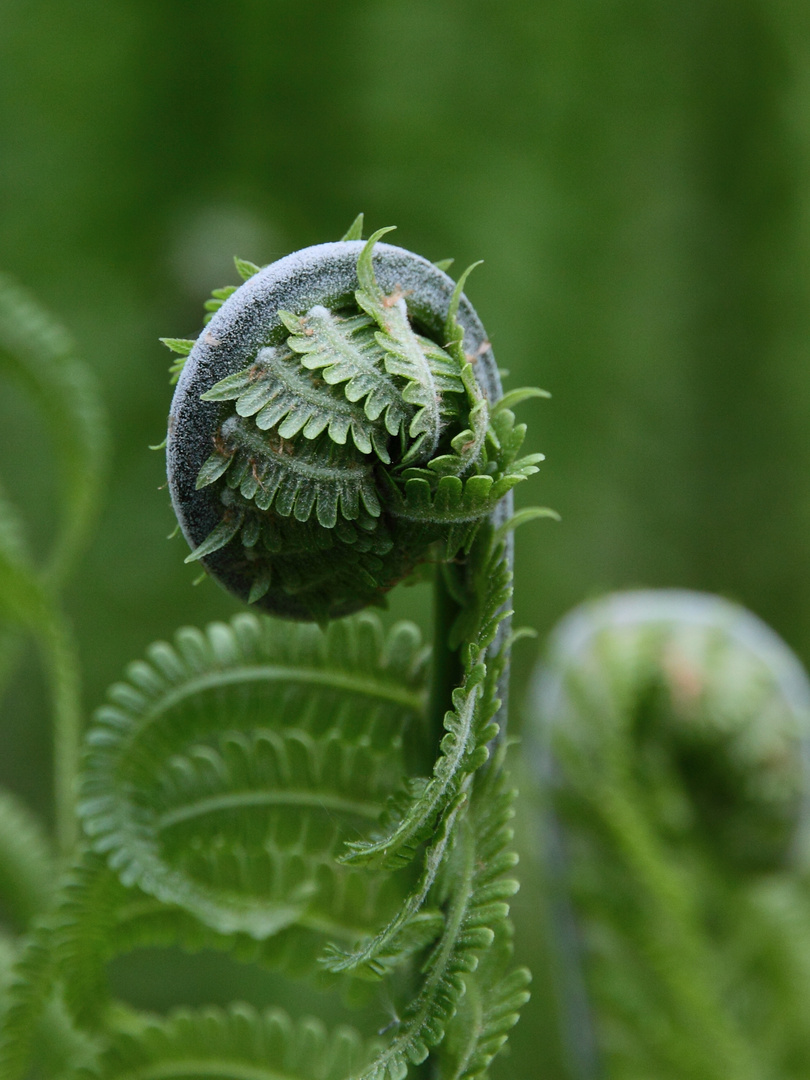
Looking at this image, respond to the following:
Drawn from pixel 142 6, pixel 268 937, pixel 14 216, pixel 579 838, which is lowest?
pixel 268 937

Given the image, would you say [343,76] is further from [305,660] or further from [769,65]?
[305,660]

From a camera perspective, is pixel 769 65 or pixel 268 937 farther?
pixel 769 65

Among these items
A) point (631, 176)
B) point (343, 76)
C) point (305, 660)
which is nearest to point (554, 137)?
point (631, 176)

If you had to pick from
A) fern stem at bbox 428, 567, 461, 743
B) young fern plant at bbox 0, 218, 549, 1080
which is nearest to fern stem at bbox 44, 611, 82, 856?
young fern plant at bbox 0, 218, 549, 1080

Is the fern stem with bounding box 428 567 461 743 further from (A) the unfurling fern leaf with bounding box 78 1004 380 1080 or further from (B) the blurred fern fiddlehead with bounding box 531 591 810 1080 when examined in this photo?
(B) the blurred fern fiddlehead with bounding box 531 591 810 1080

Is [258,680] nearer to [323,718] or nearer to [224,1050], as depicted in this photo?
[323,718]

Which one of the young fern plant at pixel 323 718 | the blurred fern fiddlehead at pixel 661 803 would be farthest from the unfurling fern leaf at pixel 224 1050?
the blurred fern fiddlehead at pixel 661 803

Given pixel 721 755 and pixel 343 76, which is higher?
pixel 343 76

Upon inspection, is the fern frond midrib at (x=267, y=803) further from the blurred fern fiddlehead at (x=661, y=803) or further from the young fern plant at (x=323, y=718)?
the blurred fern fiddlehead at (x=661, y=803)
